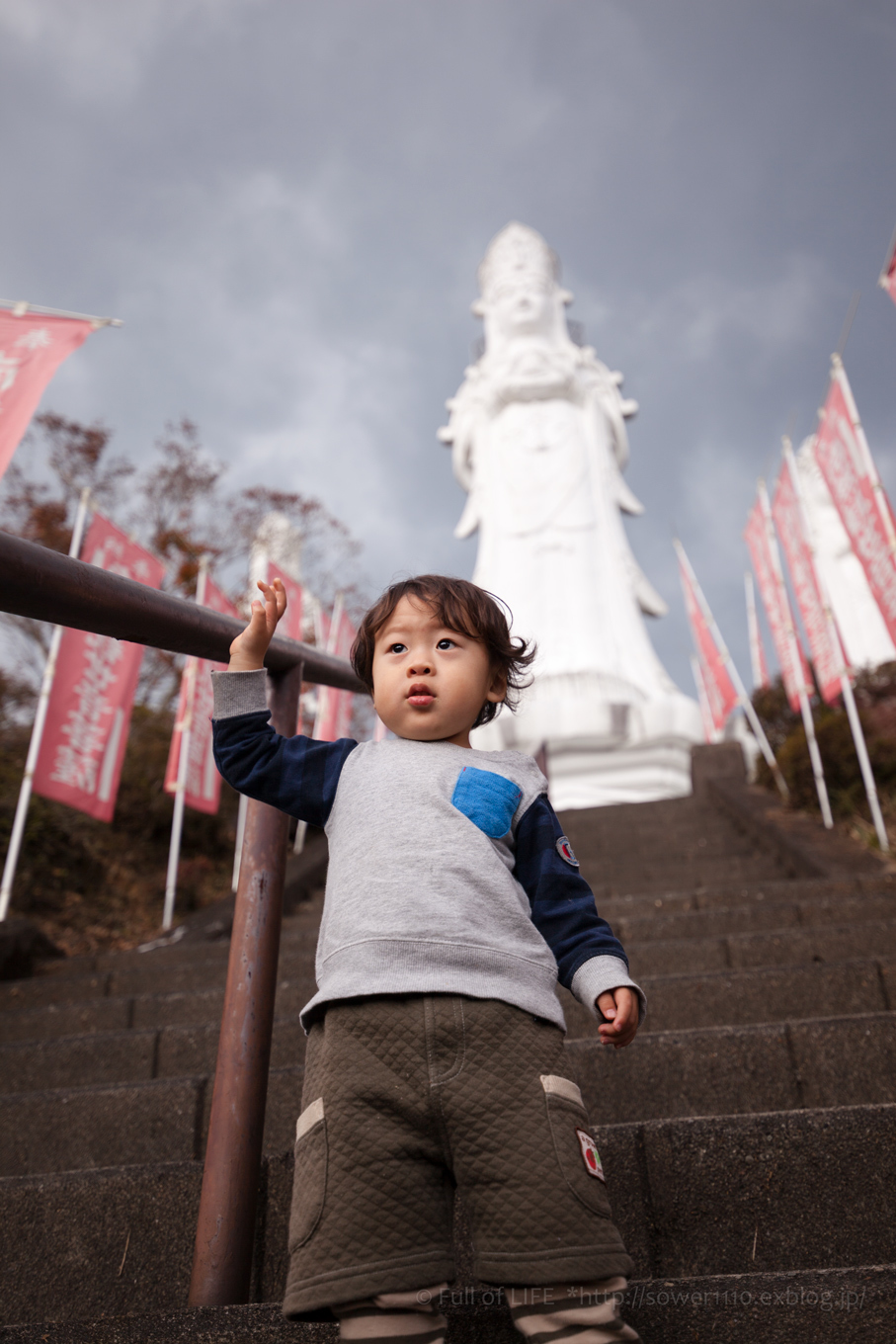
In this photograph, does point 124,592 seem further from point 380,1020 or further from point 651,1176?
point 651,1176

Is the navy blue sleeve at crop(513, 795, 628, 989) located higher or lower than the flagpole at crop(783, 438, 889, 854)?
lower

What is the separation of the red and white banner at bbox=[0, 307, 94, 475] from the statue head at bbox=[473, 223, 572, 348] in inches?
336

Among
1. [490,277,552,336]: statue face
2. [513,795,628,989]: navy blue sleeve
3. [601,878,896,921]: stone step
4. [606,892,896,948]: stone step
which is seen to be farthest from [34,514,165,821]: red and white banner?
[490,277,552,336]: statue face

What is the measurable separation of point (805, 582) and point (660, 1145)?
18.2 feet

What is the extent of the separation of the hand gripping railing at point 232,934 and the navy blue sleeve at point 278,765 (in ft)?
0.61

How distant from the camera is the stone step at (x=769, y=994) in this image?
2.30 m

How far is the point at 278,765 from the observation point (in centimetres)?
139

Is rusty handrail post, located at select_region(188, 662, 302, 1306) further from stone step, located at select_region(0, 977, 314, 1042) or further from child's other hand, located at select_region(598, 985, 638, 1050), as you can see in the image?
stone step, located at select_region(0, 977, 314, 1042)

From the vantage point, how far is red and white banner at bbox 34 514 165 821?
202 inches

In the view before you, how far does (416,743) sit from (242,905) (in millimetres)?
434

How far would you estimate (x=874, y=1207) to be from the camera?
1.43 metres

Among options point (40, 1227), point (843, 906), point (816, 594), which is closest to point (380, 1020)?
point (40, 1227)

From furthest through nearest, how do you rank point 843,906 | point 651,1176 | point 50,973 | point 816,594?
point 816,594
point 50,973
point 843,906
point 651,1176

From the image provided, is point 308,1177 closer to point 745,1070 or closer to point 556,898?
point 556,898
